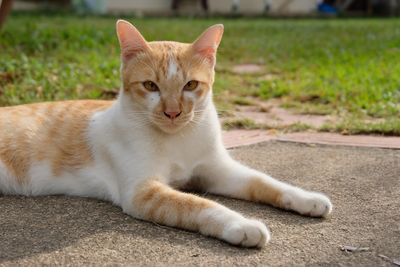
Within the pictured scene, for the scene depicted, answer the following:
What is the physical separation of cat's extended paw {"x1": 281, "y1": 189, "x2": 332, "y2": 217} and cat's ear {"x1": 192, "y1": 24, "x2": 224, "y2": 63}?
86 cm

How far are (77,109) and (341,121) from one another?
2.34m

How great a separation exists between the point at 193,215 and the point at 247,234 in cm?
30

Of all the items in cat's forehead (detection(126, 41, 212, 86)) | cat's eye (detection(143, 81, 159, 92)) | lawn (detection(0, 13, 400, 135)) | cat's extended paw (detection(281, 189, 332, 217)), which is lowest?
lawn (detection(0, 13, 400, 135))

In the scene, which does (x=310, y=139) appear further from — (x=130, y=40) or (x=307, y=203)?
(x=130, y=40)

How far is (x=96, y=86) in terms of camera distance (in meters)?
5.74

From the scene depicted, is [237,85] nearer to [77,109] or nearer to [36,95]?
[36,95]

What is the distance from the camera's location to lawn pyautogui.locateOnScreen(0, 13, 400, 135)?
5.30m

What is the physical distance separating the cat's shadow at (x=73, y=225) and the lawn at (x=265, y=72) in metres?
2.03

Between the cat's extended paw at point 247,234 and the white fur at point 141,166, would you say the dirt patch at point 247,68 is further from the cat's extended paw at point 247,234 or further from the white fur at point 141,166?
the cat's extended paw at point 247,234

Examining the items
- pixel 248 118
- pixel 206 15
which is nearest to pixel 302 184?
pixel 248 118

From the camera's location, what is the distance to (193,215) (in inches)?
101

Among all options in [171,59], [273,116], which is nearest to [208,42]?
[171,59]

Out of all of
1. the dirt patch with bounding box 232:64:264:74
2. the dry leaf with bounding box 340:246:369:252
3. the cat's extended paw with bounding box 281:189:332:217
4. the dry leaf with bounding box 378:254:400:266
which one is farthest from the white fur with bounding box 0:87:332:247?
the dirt patch with bounding box 232:64:264:74

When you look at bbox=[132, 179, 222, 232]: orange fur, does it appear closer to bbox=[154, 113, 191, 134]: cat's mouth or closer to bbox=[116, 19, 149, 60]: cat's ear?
bbox=[154, 113, 191, 134]: cat's mouth
